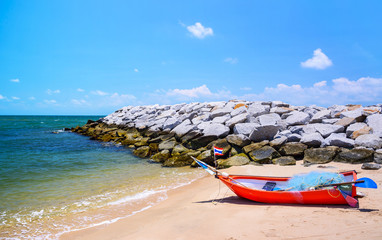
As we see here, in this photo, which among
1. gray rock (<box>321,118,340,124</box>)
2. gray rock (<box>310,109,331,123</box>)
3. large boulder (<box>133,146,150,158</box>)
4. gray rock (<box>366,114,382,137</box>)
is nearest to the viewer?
gray rock (<box>366,114,382,137</box>)

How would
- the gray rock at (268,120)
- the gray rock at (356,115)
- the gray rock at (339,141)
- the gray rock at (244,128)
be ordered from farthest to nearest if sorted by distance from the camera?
the gray rock at (268,120), the gray rock at (244,128), the gray rock at (356,115), the gray rock at (339,141)

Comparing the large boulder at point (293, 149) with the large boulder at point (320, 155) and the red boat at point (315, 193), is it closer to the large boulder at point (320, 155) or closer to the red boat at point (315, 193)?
the large boulder at point (320, 155)

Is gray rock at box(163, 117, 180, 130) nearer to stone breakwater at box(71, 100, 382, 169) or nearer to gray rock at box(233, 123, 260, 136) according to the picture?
stone breakwater at box(71, 100, 382, 169)

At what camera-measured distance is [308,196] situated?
5.65 meters

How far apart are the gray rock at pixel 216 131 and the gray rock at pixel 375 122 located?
7.42 metres

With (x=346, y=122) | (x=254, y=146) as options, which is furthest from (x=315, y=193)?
(x=346, y=122)

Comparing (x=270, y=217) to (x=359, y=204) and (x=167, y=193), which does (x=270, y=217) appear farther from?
(x=167, y=193)

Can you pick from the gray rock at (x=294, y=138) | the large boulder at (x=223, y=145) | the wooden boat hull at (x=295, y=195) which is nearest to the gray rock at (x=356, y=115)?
the gray rock at (x=294, y=138)

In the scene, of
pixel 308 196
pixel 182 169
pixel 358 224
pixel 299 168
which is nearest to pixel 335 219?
pixel 358 224

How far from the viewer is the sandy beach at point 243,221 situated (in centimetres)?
432

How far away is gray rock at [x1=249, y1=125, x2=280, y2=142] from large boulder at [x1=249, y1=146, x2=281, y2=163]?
1151 millimetres

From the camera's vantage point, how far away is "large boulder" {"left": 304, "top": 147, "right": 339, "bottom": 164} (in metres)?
9.74

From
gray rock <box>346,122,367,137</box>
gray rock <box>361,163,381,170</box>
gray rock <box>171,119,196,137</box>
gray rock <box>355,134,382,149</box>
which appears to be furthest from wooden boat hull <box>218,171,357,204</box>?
gray rock <box>171,119,196,137</box>

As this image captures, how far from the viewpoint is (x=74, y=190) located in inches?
341
